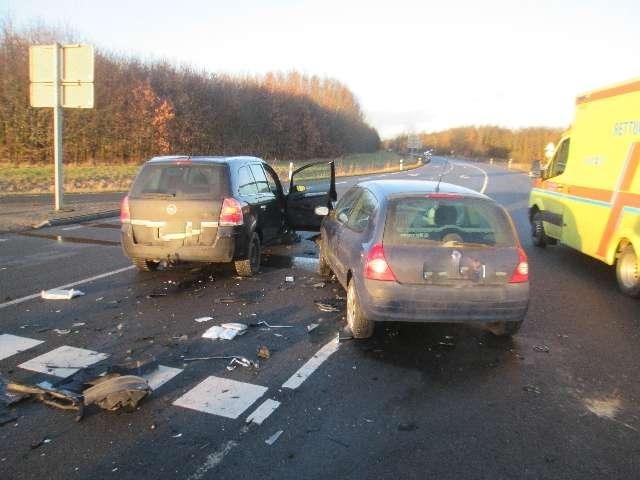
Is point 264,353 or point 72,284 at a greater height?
point 264,353

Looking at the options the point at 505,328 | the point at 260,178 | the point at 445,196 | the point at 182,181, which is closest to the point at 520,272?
the point at 505,328

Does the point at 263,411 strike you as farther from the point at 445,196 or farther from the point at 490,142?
the point at 490,142

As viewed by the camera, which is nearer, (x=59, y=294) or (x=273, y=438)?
(x=273, y=438)

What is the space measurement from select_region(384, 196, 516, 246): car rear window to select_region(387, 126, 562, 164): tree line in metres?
71.5

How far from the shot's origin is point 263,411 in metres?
3.84

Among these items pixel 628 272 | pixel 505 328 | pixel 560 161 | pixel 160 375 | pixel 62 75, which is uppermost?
pixel 62 75

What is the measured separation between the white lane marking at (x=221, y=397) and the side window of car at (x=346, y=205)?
110 inches

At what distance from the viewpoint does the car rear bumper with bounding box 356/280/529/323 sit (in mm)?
4930

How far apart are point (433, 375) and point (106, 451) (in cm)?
261

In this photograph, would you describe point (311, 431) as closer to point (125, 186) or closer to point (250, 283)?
point (250, 283)

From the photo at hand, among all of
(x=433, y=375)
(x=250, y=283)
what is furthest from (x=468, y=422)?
(x=250, y=283)

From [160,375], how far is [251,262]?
142 inches

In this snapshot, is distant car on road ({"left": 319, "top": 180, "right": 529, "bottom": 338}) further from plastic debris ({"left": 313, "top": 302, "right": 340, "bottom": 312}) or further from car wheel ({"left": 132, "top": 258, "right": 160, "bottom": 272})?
car wheel ({"left": 132, "top": 258, "right": 160, "bottom": 272})

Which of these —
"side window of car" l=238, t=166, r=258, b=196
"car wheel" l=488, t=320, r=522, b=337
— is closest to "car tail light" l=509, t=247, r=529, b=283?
"car wheel" l=488, t=320, r=522, b=337
